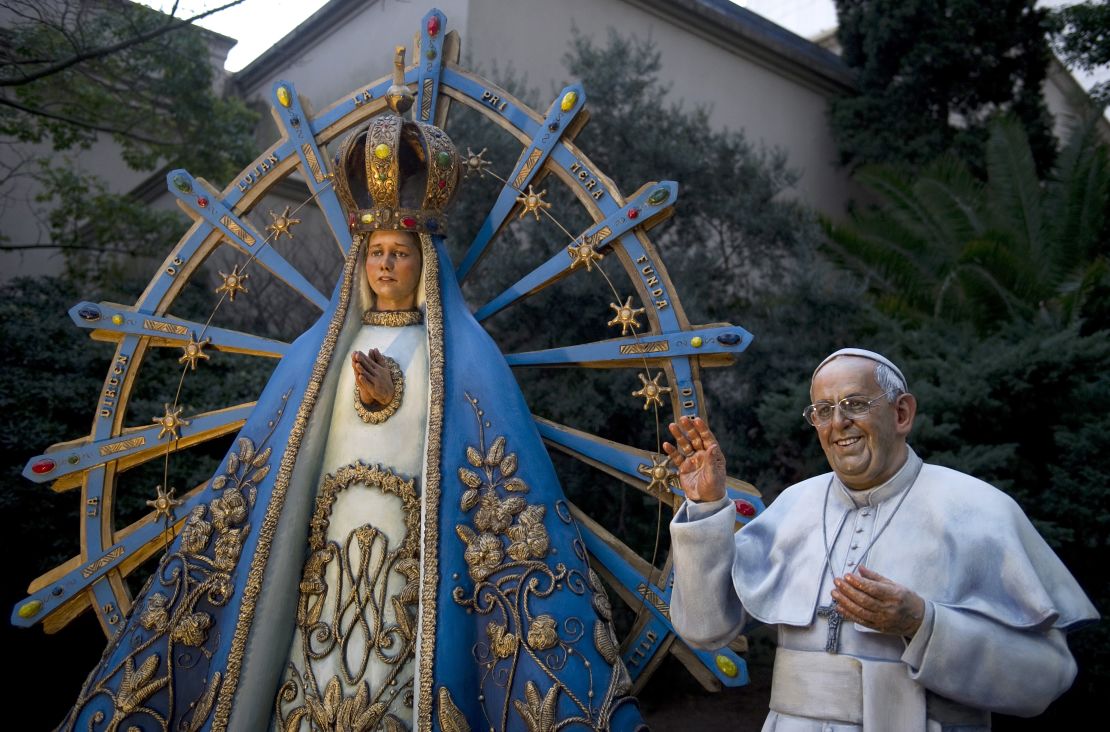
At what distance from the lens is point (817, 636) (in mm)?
3119

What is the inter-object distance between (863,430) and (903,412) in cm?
18

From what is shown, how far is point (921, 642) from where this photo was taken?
2.76 m

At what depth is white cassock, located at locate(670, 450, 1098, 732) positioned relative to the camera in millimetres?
2783

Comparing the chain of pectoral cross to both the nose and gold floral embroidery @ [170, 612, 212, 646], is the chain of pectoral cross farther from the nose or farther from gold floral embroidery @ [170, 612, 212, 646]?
gold floral embroidery @ [170, 612, 212, 646]

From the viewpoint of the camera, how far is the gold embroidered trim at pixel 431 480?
12.9ft

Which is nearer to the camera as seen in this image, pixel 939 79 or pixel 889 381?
pixel 889 381

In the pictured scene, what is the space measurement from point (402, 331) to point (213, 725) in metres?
1.84

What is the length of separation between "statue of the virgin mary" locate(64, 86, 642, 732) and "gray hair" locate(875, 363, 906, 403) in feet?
5.35

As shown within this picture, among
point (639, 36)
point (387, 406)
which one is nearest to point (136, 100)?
point (639, 36)

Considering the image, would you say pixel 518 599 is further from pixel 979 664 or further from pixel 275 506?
Result: pixel 979 664

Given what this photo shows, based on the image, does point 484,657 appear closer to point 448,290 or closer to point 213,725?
point 213,725

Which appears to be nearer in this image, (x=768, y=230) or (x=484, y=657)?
(x=484, y=657)

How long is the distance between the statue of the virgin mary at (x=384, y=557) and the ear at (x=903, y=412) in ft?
5.16

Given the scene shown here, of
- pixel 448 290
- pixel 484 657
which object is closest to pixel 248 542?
pixel 484 657
